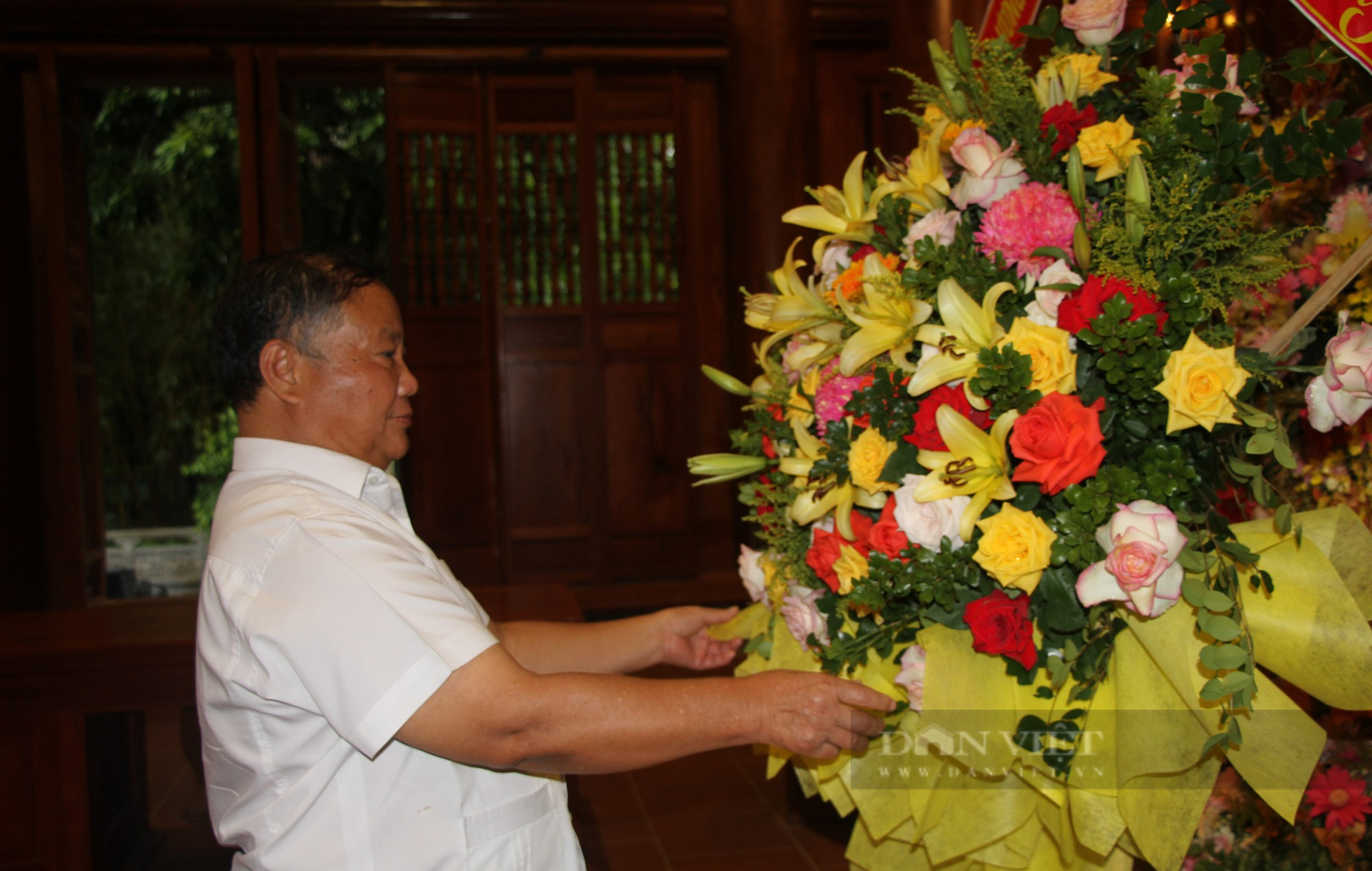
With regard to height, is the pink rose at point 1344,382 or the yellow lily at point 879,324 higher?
the yellow lily at point 879,324

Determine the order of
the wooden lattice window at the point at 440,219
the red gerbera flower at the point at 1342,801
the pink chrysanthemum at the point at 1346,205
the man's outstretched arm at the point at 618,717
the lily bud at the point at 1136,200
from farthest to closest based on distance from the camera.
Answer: the wooden lattice window at the point at 440,219
the red gerbera flower at the point at 1342,801
the pink chrysanthemum at the point at 1346,205
the man's outstretched arm at the point at 618,717
the lily bud at the point at 1136,200

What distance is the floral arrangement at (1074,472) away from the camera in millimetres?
1043

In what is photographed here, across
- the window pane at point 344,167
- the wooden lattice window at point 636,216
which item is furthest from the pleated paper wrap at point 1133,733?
the window pane at point 344,167

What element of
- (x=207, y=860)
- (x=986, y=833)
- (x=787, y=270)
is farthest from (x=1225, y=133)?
(x=207, y=860)

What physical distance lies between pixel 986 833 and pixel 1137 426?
0.48 metres

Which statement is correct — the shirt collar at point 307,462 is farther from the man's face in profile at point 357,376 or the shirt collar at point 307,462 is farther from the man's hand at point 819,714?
the man's hand at point 819,714

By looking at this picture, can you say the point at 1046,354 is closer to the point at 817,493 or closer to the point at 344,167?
the point at 817,493

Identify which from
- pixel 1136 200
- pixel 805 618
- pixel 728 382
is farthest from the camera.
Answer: pixel 728 382

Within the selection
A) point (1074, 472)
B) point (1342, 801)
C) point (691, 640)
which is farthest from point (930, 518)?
point (1342, 801)

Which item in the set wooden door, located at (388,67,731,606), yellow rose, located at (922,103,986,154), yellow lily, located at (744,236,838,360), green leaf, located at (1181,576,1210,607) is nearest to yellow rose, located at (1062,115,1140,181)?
yellow rose, located at (922,103,986,154)

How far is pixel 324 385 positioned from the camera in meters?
1.44

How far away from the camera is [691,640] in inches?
72.1

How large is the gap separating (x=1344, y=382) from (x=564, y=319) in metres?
4.73

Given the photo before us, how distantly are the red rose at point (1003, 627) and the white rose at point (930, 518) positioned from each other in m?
0.08
